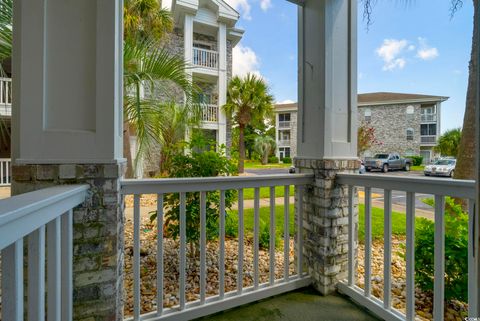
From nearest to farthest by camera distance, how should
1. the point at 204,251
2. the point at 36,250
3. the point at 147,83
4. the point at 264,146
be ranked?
the point at 36,250 < the point at 204,251 < the point at 147,83 < the point at 264,146

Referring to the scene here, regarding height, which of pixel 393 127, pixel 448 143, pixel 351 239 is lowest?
pixel 351 239

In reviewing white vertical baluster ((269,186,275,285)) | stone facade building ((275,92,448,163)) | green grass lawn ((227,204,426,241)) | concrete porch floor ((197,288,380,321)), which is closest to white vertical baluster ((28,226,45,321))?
concrete porch floor ((197,288,380,321))

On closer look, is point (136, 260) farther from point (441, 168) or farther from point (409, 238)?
point (441, 168)

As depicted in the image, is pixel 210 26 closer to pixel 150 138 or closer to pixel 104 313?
pixel 150 138

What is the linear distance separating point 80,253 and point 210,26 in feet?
29.2

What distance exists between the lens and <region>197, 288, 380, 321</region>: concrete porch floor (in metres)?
1.87

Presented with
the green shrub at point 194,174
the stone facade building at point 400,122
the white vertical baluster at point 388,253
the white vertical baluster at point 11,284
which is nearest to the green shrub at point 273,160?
the stone facade building at point 400,122

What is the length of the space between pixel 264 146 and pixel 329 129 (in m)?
18.2

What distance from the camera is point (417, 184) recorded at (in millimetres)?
1595

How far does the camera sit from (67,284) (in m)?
1.28

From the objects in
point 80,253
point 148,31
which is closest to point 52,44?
point 80,253

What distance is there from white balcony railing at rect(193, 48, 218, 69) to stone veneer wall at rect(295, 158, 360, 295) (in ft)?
23.6

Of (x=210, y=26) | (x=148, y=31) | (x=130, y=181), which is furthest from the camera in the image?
(x=210, y=26)

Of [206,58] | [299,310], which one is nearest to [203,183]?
[299,310]
